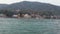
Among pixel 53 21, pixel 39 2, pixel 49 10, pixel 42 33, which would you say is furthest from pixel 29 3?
pixel 42 33

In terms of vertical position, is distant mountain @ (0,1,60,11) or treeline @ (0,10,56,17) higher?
distant mountain @ (0,1,60,11)

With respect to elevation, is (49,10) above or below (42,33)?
above

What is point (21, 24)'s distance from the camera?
4.14 m

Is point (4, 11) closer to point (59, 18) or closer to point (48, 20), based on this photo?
point (48, 20)

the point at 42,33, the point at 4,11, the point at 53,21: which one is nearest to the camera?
the point at 42,33

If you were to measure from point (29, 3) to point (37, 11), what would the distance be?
34 cm

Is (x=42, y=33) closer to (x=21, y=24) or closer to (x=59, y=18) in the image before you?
(x=21, y=24)

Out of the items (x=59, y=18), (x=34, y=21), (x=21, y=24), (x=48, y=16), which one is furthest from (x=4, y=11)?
(x=59, y=18)

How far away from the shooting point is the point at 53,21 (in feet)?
14.3

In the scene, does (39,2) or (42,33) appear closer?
(42,33)

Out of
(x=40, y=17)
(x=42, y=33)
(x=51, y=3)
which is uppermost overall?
(x=51, y=3)

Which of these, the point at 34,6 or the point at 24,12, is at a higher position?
the point at 34,6

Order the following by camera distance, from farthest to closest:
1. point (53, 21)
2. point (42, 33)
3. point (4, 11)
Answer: point (53, 21) < point (4, 11) < point (42, 33)

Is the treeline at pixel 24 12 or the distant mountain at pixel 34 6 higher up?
the distant mountain at pixel 34 6
